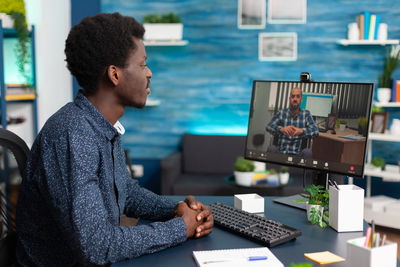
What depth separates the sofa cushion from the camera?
4.15 metres

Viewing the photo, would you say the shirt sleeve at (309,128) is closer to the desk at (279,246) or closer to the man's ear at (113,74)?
the desk at (279,246)

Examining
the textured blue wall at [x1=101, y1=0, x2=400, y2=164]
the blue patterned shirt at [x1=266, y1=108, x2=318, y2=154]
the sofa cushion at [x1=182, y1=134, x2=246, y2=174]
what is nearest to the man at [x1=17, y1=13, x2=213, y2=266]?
the blue patterned shirt at [x1=266, y1=108, x2=318, y2=154]

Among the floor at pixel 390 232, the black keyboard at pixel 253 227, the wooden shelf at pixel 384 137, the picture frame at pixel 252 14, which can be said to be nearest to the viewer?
the black keyboard at pixel 253 227

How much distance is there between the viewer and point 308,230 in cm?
143

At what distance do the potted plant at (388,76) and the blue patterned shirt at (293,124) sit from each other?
8.29 ft

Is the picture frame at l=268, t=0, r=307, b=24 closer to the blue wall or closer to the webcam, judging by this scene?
the blue wall

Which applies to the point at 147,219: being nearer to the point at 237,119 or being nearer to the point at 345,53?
the point at 237,119

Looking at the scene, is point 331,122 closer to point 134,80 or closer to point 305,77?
point 305,77

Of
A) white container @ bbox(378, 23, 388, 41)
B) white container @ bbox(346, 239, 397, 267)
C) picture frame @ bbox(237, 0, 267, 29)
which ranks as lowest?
white container @ bbox(346, 239, 397, 267)

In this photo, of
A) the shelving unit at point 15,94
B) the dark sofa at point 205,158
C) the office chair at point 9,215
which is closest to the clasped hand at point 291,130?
the office chair at point 9,215

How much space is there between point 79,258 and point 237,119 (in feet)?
11.0

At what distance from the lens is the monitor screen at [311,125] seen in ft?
5.10

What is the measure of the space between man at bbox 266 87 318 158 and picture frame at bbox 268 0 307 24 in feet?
8.87

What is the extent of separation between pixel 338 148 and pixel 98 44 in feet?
2.95
